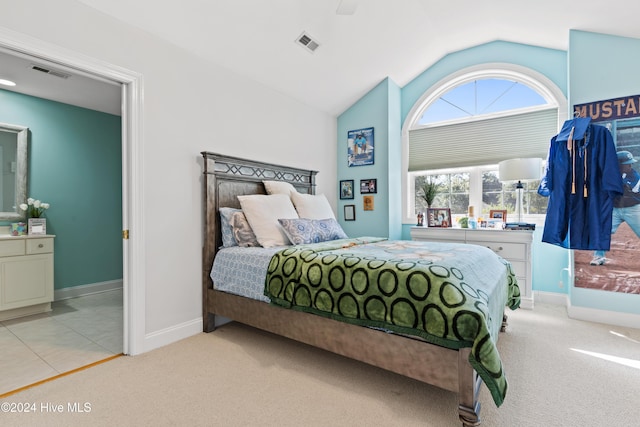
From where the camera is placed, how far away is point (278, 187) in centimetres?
336

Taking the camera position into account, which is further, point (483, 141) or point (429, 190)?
point (429, 190)

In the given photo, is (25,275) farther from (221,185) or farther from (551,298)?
(551,298)

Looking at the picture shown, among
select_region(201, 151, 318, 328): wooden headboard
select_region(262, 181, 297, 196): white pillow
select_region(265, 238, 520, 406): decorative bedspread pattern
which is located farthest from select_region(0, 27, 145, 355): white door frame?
select_region(262, 181, 297, 196): white pillow

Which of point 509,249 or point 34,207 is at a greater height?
point 34,207

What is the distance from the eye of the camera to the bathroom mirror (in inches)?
132

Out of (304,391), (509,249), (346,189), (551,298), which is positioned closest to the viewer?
(304,391)

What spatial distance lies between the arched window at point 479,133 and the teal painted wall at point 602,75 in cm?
50

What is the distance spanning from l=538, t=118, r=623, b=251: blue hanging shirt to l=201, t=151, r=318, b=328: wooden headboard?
9.18 feet

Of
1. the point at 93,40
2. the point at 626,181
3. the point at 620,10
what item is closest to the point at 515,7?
the point at 620,10

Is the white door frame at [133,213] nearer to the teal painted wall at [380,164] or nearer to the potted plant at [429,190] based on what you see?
the teal painted wall at [380,164]

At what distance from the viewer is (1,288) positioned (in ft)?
9.90

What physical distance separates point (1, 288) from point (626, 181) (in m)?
5.93

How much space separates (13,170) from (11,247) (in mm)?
924

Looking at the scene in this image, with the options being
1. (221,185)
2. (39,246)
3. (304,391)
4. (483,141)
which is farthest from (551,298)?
(39,246)
